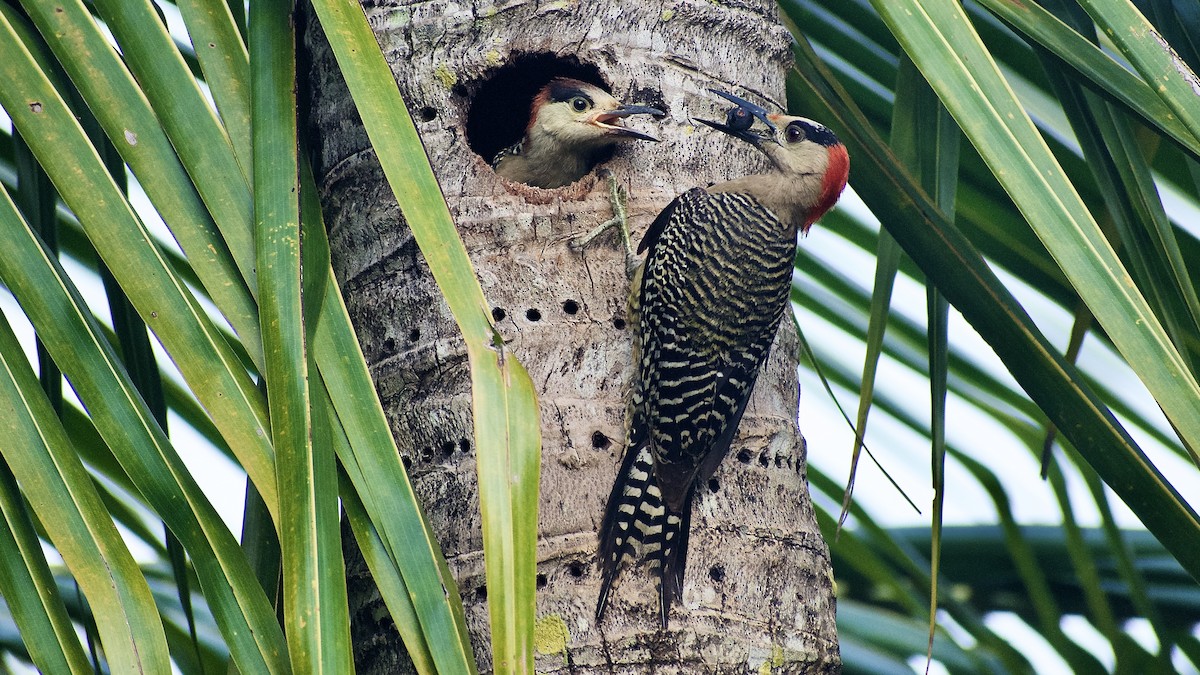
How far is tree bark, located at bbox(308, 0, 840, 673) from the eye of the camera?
Answer: 1.76 metres

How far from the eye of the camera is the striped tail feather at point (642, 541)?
1775 millimetres

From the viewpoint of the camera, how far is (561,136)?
3098 millimetres

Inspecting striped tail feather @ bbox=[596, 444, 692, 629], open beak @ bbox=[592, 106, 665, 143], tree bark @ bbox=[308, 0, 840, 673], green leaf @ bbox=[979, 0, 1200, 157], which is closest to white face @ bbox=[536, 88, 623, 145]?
open beak @ bbox=[592, 106, 665, 143]

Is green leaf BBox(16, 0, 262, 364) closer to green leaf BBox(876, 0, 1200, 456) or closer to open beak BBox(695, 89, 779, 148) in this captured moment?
green leaf BBox(876, 0, 1200, 456)

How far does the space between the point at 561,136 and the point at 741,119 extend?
2.70 ft

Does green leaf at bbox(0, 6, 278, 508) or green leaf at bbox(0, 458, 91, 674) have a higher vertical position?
green leaf at bbox(0, 6, 278, 508)

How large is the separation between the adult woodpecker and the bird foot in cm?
6

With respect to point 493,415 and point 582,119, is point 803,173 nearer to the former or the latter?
point 582,119

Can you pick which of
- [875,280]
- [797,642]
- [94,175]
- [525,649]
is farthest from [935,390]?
[94,175]

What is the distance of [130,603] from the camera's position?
1243 mm

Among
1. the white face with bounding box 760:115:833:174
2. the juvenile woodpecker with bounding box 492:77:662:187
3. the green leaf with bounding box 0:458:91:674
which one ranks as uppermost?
the juvenile woodpecker with bounding box 492:77:662:187

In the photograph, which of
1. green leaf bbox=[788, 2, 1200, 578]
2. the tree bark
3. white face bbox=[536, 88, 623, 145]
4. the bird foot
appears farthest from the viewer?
white face bbox=[536, 88, 623, 145]

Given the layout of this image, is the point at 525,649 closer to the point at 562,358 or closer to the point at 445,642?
the point at 445,642

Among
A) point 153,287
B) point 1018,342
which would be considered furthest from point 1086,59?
point 153,287
